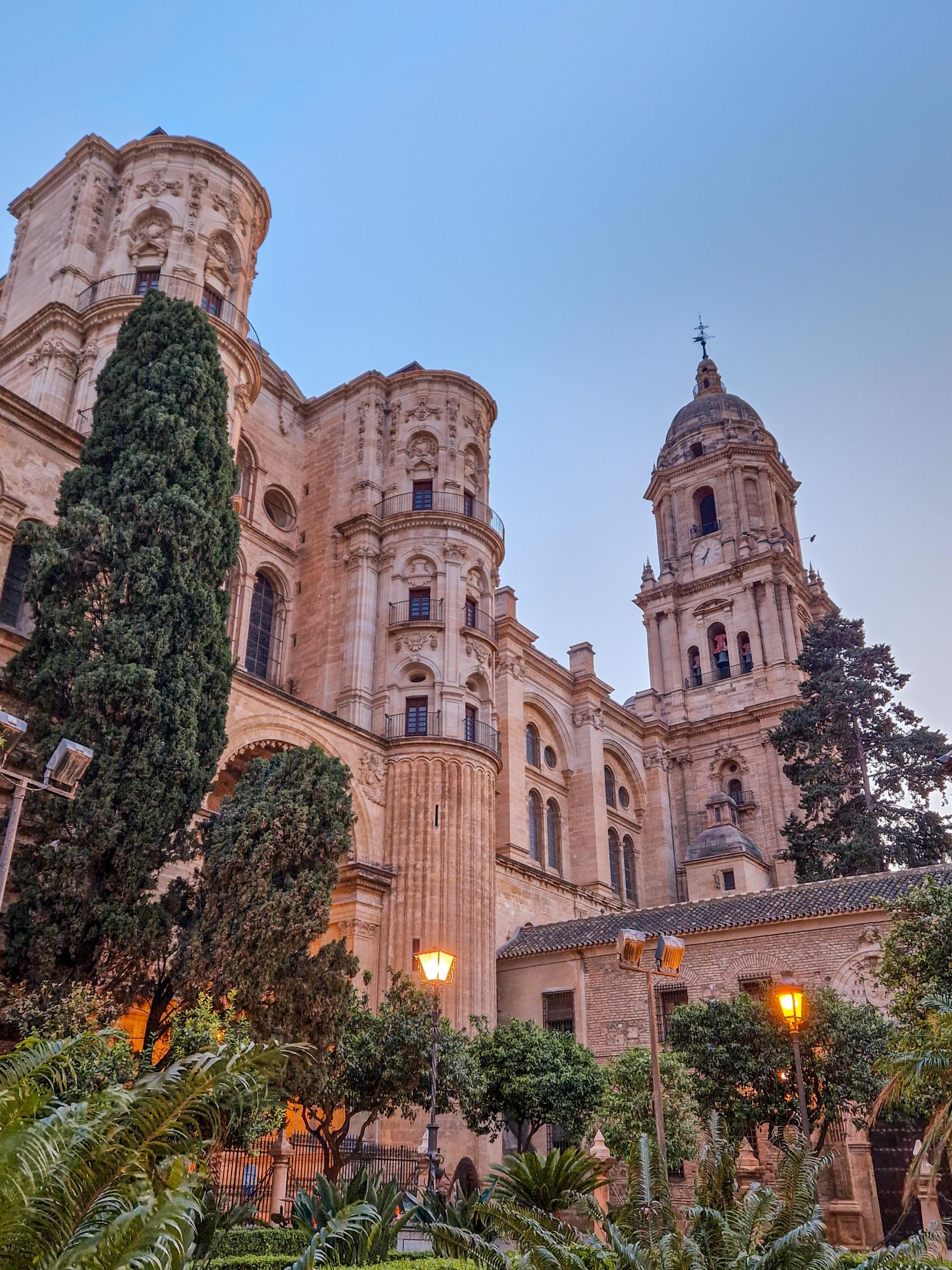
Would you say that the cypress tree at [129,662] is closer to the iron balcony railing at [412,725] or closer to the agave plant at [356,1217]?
the agave plant at [356,1217]

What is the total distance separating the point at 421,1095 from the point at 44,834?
765cm

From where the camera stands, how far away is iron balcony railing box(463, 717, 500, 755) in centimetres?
2764

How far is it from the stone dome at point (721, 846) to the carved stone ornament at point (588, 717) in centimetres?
529

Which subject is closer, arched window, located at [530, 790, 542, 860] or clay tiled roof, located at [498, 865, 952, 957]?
clay tiled roof, located at [498, 865, 952, 957]

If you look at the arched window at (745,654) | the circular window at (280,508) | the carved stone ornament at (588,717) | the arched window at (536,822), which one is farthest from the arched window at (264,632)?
the arched window at (745,654)

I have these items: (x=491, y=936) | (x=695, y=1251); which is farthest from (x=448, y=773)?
(x=695, y=1251)

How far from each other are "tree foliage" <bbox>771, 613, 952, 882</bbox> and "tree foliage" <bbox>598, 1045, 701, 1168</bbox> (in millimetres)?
15295

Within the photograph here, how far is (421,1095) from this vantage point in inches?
713

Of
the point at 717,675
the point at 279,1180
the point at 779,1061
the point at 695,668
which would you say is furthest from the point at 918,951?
the point at 695,668

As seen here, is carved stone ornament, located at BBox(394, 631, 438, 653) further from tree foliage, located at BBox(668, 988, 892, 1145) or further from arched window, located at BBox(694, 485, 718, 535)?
arched window, located at BBox(694, 485, 718, 535)

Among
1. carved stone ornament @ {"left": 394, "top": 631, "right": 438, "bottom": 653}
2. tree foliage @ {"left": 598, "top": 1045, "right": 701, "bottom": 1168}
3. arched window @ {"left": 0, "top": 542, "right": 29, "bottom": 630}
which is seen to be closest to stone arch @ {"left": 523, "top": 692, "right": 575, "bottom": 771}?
carved stone ornament @ {"left": 394, "top": 631, "right": 438, "bottom": 653}

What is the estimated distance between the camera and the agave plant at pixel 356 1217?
31.1 feet

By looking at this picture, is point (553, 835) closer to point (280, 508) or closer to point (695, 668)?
point (695, 668)

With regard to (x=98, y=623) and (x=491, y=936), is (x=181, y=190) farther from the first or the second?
(x=491, y=936)
